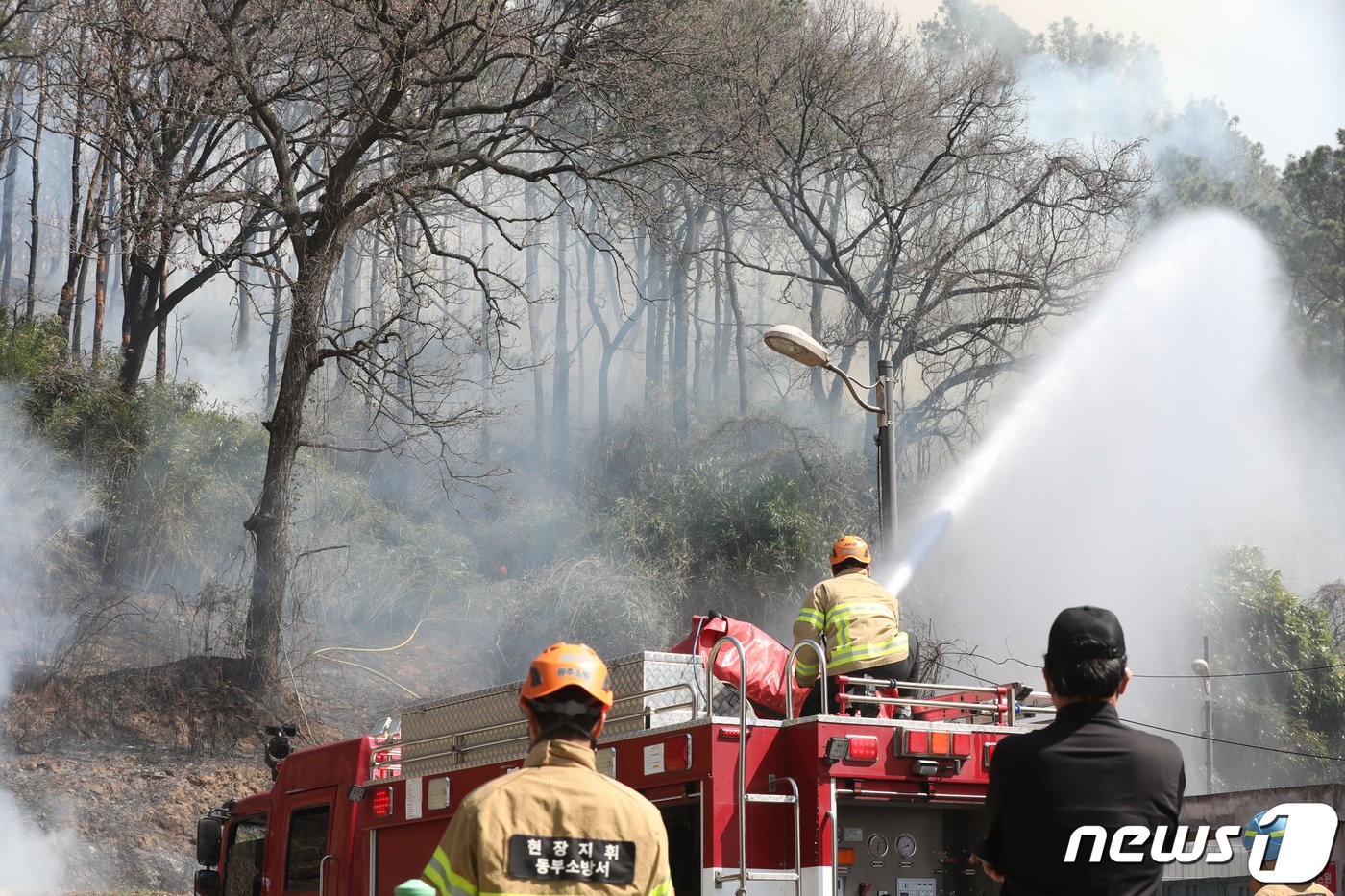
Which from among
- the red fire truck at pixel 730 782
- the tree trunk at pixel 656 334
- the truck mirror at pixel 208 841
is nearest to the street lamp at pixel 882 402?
the red fire truck at pixel 730 782

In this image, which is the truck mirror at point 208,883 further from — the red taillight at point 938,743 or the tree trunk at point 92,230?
the tree trunk at point 92,230

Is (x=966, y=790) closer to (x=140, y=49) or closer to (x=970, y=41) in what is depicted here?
(x=140, y=49)

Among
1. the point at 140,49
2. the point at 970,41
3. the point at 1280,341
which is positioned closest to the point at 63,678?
the point at 140,49

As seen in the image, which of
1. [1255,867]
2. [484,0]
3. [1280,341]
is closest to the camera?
[1255,867]

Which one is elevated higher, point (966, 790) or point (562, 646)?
Result: point (562, 646)

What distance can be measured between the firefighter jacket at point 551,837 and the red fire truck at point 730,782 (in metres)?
3.00

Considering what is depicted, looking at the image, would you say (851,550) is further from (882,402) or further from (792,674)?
(882,402)

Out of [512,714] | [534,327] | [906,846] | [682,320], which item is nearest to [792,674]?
[906,846]

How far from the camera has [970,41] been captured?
47438 mm

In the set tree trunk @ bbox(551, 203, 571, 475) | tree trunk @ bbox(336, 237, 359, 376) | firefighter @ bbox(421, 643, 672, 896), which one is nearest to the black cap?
firefighter @ bbox(421, 643, 672, 896)

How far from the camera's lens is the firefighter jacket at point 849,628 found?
22.6ft

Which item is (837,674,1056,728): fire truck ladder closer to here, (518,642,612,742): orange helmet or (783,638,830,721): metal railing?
(783,638,830,721): metal railing

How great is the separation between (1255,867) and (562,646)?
2231 millimetres

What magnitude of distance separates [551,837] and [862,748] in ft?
11.8
